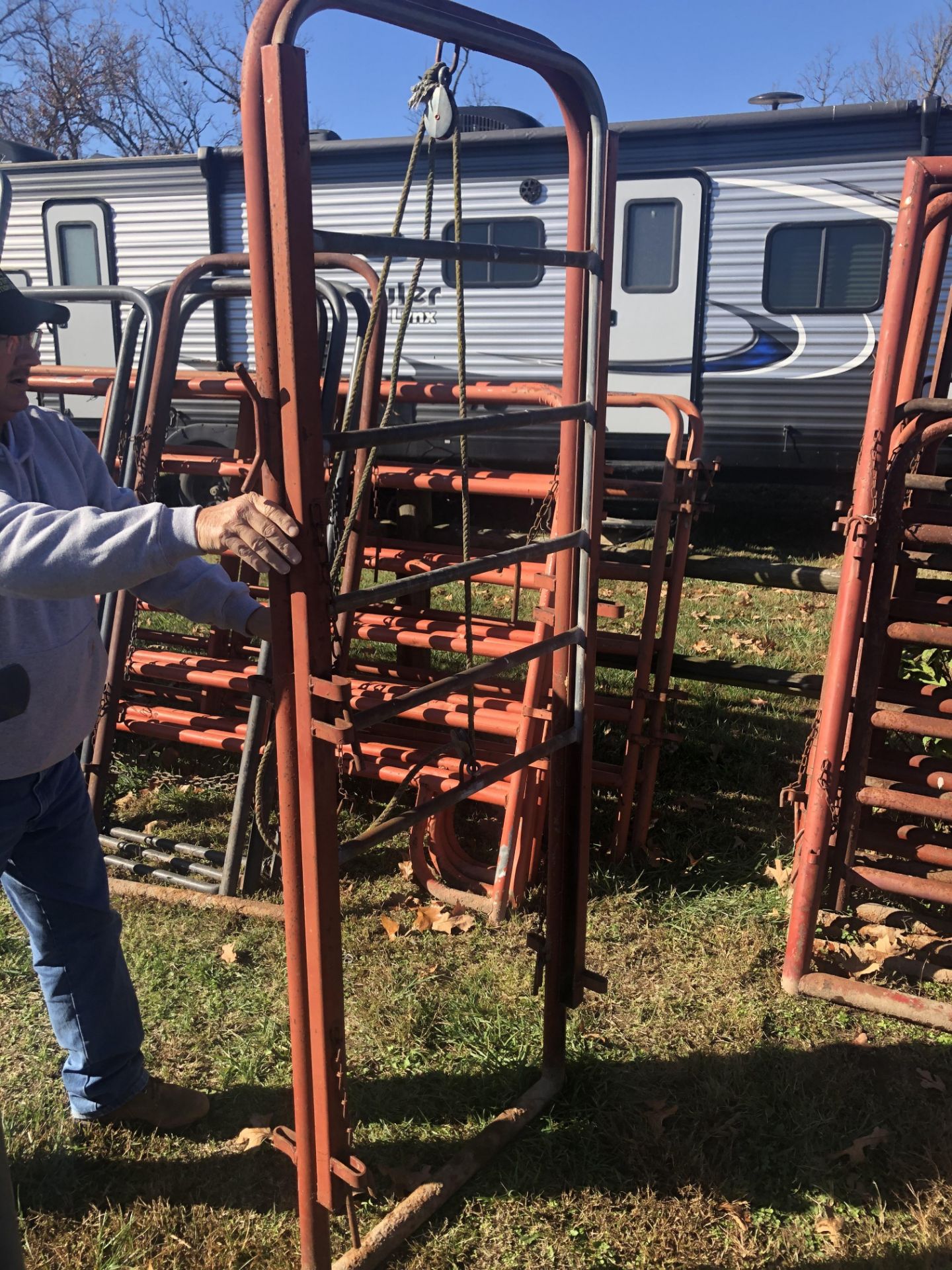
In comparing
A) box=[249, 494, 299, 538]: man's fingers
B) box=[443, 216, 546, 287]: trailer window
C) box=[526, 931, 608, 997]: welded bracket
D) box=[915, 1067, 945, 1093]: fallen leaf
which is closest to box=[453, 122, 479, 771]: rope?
box=[249, 494, 299, 538]: man's fingers

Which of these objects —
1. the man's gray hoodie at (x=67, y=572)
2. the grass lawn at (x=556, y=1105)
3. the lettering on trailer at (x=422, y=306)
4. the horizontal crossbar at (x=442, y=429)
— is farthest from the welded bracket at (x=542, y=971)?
the lettering on trailer at (x=422, y=306)

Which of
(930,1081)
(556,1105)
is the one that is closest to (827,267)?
(930,1081)

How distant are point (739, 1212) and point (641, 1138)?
1.01ft

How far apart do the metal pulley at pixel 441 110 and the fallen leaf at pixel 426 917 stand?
8.53 feet

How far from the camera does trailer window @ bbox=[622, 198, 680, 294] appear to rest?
8852mm

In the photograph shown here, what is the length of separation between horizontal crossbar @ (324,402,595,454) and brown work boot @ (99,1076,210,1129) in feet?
6.09

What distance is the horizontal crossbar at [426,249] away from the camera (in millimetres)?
1738

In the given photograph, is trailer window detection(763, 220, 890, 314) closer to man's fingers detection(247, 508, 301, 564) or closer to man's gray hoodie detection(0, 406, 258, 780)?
man's gray hoodie detection(0, 406, 258, 780)

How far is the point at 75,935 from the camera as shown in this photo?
8.31 feet

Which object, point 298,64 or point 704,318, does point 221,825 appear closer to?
point 298,64

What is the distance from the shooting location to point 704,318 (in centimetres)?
897

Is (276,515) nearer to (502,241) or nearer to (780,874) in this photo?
(780,874)

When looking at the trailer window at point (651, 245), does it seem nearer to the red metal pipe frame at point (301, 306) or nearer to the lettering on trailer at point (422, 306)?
the lettering on trailer at point (422, 306)

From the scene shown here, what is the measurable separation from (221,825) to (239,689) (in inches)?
23.7
